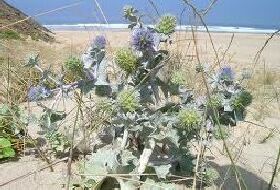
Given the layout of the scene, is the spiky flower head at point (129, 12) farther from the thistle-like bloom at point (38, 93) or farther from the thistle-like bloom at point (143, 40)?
the thistle-like bloom at point (38, 93)

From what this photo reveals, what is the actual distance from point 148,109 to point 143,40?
30 cm

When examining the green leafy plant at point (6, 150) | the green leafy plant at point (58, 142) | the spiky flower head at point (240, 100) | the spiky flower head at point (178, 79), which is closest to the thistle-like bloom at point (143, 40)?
the spiky flower head at point (178, 79)

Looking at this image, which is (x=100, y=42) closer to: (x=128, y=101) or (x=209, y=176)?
(x=128, y=101)

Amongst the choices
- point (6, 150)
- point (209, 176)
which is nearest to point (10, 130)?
point (6, 150)

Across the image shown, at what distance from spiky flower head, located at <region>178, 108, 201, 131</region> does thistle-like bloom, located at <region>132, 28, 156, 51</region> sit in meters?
0.29

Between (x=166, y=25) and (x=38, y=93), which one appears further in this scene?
(x=38, y=93)

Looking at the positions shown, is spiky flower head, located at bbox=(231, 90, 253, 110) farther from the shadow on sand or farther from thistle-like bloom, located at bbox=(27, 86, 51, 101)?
thistle-like bloom, located at bbox=(27, 86, 51, 101)

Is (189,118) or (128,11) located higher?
(128,11)

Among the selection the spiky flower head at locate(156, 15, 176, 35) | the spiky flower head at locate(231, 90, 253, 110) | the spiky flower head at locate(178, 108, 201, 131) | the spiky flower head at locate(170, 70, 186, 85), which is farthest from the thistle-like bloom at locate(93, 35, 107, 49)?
the spiky flower head at locate(231, 90, 253, 110)

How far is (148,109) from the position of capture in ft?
7.22

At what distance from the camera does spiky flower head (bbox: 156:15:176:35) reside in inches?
86.3

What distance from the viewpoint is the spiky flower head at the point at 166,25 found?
219 centimetres

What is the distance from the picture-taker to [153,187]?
202 centimetres

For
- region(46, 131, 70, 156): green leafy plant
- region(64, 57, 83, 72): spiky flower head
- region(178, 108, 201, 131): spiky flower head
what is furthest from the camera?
region(46, 131, 70, 156): green leafy plant
